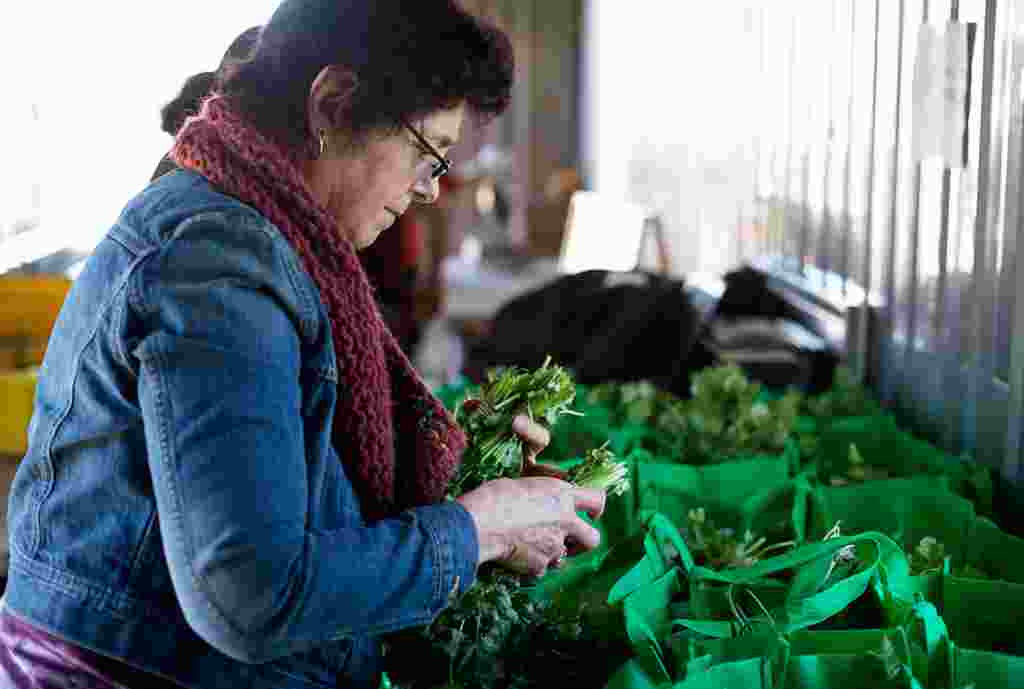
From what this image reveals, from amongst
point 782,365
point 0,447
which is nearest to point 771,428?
point 782,365

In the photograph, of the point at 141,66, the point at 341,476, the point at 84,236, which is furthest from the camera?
the point at 141,66

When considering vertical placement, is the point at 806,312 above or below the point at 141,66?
below

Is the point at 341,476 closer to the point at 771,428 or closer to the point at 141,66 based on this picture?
the point at 771,428

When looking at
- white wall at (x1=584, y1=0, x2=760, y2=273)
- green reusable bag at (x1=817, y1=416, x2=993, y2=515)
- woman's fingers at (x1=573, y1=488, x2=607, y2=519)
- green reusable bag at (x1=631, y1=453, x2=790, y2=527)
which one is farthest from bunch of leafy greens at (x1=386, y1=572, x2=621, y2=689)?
white wall at (x1=584, y1=0, x2=760, y2=273)

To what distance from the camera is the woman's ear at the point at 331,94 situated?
47.3 inches

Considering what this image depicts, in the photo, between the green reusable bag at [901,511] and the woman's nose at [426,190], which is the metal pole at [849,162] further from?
the woman's nose at [426,190]

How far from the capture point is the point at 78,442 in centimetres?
120

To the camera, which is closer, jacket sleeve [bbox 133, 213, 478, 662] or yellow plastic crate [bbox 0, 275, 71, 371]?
jacket sleeve [bbox 133, 213, 478, 662]

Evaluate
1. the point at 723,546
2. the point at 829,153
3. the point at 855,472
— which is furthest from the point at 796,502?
the point at 829,153

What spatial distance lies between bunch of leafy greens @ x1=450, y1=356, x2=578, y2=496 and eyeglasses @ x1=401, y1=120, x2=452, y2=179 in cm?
35

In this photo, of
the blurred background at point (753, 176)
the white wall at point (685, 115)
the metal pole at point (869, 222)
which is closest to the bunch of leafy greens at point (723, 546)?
the blurred background at point (753, 176)

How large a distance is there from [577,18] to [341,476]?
11909mm

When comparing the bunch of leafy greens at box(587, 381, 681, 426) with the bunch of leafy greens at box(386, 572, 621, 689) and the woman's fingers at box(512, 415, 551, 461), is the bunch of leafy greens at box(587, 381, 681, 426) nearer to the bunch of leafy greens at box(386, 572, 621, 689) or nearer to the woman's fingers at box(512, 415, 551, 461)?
the woman's fingers at box(512, 415, 551, 461)

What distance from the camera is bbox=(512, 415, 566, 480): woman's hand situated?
1.56 metres
